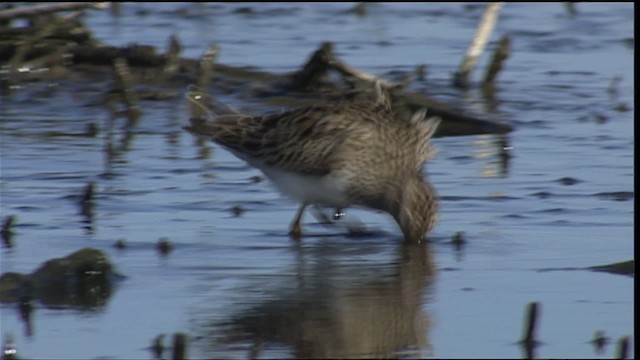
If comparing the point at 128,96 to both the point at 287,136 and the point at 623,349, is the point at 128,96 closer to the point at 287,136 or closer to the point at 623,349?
the point at 287,136

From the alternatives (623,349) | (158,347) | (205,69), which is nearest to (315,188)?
(158,347)

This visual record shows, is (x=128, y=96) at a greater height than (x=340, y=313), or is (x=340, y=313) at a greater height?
(x=340, y=313)

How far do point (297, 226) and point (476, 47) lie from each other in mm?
4627

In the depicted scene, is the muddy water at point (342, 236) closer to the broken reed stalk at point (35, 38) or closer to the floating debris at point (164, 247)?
the floating debris at point (164, 247)

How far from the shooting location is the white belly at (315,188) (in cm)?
884

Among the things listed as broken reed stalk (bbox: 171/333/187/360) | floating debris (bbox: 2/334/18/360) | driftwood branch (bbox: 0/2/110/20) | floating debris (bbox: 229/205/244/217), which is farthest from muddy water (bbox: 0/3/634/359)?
driftwood branch (bbox: 0/2/110/20)

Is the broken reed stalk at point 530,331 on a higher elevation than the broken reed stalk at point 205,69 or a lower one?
higher

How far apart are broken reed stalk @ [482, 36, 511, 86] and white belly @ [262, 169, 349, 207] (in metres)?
4.14

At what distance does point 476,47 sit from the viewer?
12.9 metres

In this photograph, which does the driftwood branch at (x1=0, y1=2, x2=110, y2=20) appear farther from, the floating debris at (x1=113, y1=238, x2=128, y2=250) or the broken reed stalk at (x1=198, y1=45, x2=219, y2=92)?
the floating debris at (x1=113, y1=238, x2=128, y2=250)

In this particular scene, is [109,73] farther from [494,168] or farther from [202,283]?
[202,283]

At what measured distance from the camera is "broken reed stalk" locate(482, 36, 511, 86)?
12.8m

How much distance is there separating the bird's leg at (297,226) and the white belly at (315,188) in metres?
0.09

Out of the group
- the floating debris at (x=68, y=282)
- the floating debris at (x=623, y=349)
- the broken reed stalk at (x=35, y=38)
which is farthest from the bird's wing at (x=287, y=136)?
the broken reed stalk at (x=35, y=38)
